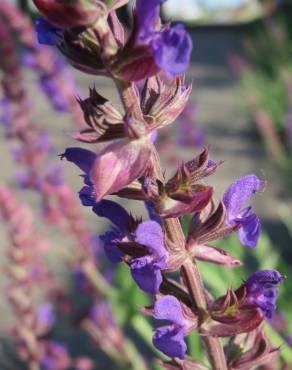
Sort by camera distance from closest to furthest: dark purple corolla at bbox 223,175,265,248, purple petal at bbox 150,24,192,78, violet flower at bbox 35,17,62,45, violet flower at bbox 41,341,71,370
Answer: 1. purple petal at bbox 150,24,192,78
2. violet flower at bbox 35,17,62,45
3. dark purple corolla at bbox 223,175,265,248
4. violet flower at bbox 41,341,71,370

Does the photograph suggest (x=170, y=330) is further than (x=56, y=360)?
No

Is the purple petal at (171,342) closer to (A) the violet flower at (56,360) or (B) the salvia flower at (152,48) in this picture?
(B) the salvia flower at (152,48)

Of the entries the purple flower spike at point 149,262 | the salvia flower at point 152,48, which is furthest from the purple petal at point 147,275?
the salvia flower at point 152,48

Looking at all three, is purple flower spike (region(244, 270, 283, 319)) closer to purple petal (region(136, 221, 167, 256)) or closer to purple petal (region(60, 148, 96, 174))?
purple petal (region(136, 221, 167, 256))

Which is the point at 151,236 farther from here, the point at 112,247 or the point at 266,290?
the point at 266,290

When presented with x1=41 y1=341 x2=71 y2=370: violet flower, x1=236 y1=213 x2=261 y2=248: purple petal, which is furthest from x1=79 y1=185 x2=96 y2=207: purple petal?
x1=41 y1=341 x2=71 y2=370: violet flower

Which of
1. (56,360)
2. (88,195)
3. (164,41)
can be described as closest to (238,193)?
(88,195)
